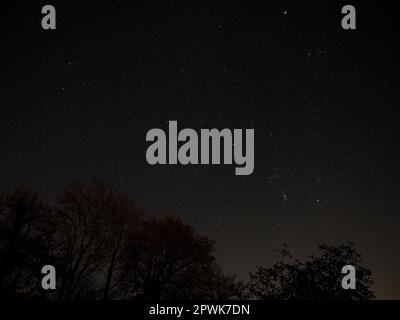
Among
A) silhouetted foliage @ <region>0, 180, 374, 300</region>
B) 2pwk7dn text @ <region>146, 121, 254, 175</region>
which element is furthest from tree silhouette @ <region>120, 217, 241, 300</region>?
2pwk7dn text @ <region>146, 121, 254, 175</region>

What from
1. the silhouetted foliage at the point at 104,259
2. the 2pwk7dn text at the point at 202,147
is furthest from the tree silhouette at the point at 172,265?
the 2pwk7dn text at the point at 202,147

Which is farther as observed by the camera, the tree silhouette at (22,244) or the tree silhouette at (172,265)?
the tree silhouette at (172,265)

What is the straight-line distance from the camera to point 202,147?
1592cm

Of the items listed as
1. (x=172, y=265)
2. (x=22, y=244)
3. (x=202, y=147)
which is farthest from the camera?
(x=172, y=265)

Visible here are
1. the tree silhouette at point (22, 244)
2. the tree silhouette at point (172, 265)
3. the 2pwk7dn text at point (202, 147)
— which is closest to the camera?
the 2pwk7dn text at point (202, 147)

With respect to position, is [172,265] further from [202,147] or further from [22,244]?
[202,147]

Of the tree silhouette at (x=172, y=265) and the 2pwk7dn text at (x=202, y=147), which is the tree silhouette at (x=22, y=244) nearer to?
the tree silhouette at (x=172, y=265)

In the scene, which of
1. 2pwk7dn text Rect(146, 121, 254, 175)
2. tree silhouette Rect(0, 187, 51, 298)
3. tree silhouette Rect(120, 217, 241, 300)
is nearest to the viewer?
2pwk7dn text Rect(146, 121, 254, 175)

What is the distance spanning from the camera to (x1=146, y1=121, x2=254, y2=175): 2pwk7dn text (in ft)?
51.5

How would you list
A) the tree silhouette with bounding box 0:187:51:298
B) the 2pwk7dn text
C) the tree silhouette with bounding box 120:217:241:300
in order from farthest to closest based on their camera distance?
the tree silhouette with bounding box 120:217:241:300 < the tree silhouette with bounding box 0:187:51:298 < the 2pwk7dn text

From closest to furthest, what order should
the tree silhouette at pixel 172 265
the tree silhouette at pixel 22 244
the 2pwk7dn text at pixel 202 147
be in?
the 2pwk7dn text at pixel 202 147 < the tree silhouette at pixel 22 244 < the tree silhouette at pixel 172 265

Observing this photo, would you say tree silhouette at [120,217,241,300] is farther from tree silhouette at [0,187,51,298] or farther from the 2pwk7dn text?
the 2pwk7dn text

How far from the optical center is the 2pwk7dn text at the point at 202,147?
15711mm
